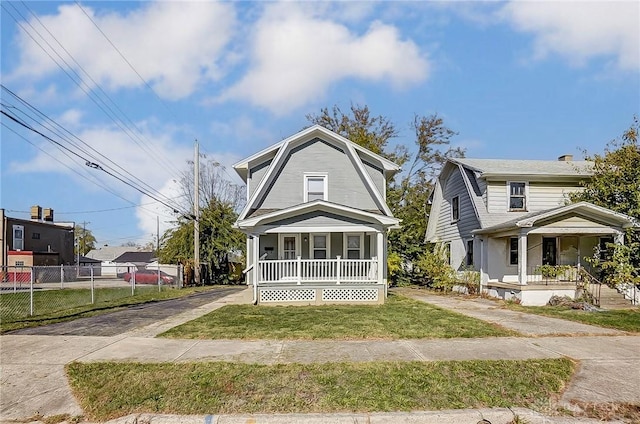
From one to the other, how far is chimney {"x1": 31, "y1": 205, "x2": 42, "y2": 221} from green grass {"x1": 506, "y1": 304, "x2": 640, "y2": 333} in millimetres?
50108

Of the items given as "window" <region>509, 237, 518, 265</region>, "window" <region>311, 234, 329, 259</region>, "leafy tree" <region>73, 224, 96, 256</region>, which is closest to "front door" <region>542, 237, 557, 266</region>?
"window" <region>509, 237, 518, 265</region>

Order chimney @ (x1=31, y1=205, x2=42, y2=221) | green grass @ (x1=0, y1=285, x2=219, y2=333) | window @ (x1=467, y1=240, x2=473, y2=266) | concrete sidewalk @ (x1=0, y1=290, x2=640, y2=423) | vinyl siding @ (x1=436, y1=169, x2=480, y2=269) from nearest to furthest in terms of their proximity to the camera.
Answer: concrete sidewalk @ (x1=0, y1=290, x2=640, y2=423) < green grass @ (x1=0, y1=285, x2=219, y2=333) < vinyl siding @ (x1=436, y1=169, x2=480, y2=269) < window @ (x1=467, y1=240, x2=473, y2=266) < chimney @ (x1=31, y1=205, x2=42, y2=221)

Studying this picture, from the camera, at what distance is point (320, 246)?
58.9ft

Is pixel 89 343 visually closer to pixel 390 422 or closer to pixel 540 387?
pixel 390 422

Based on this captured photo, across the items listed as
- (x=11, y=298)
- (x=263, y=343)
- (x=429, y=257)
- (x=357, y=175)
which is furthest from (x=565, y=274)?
(x=11, y=298)

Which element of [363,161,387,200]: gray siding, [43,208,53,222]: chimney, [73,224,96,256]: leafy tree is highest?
[363,161,387,200]: gray siding

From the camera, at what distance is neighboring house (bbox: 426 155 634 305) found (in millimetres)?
16203

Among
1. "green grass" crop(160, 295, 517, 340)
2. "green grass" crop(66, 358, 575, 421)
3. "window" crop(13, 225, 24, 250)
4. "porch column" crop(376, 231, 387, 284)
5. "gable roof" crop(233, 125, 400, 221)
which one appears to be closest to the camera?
"green grass" crop(66, 358, 575, 421)

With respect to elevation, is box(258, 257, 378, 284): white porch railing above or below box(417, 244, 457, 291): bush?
above

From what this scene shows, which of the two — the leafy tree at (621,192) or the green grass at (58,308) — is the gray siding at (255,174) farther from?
the leafy tree at (621,192)

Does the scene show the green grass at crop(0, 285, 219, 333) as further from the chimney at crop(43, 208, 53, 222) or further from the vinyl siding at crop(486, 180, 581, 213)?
the chimney at crop(43, 208, 53, 222)

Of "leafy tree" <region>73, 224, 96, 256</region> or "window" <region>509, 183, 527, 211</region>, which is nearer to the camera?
"window" <region>509, 183, 527, 211</region>

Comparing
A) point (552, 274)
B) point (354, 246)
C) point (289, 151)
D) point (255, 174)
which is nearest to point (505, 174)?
point (552, 274)

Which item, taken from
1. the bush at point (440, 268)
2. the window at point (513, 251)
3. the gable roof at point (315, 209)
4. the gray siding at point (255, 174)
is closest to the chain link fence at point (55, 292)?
the gable roof at point (315, 209)
